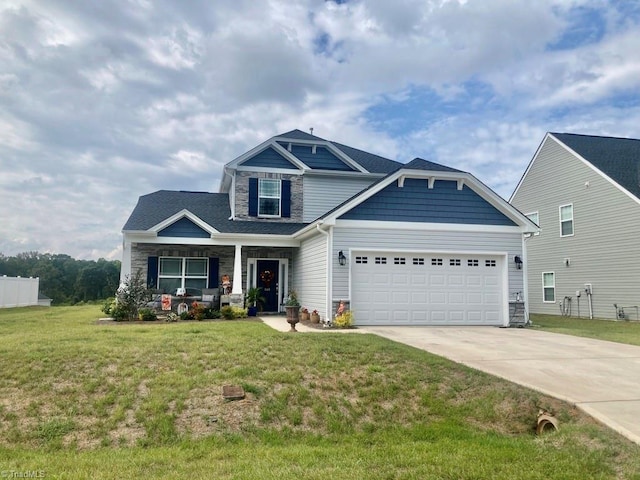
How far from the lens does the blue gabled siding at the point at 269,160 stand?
18234 millimetres

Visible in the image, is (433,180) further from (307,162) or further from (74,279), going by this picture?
(74,279)

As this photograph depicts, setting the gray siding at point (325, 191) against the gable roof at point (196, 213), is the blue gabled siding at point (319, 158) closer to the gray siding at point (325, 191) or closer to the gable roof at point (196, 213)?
the gray siding at point (325, 191)

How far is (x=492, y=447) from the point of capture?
480cm

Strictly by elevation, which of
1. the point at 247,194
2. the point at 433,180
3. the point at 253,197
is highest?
the point at 247,194

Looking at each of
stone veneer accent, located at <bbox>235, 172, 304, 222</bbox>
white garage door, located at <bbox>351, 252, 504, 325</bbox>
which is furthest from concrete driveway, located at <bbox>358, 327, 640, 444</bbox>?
stone veneer accent, located at <bbox>235, 172, 304, 222</bbox>

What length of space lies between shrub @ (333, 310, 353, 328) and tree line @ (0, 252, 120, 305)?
30.4 meters

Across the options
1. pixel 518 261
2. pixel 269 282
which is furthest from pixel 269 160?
pixel 518 261

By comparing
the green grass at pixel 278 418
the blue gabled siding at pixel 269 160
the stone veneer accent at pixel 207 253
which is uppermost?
→ the blue gabled siding at pixel 269 160

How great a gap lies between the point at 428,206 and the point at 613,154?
11.1m

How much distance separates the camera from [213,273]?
56.7 ft

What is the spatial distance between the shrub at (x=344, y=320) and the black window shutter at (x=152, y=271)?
7227 mm

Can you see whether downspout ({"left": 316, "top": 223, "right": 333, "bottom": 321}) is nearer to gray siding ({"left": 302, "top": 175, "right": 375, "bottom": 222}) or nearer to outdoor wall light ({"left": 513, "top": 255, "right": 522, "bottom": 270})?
gray siding ({"left": 302, "top": 175, "right": 375, "bottom": 222})

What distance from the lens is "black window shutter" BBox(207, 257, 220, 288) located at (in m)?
17.2

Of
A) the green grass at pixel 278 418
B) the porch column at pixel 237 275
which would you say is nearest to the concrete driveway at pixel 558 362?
the green grass at pixel 278 418
